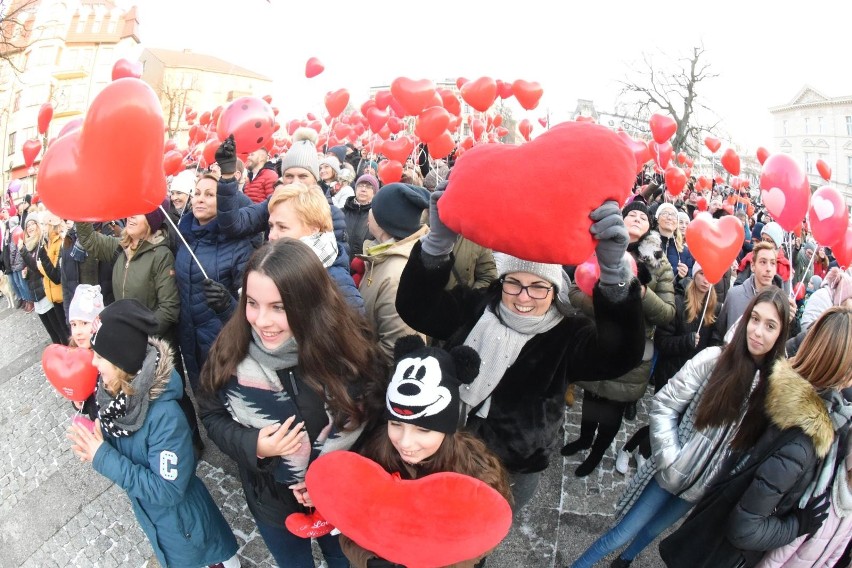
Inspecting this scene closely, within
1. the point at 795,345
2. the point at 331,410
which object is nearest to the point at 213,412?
the point at 331,410

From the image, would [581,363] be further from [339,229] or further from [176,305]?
[176,305]

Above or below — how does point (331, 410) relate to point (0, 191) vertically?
above

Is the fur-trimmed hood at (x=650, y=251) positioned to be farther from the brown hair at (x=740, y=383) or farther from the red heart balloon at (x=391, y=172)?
the red heart balloon at (x=391, y=172)

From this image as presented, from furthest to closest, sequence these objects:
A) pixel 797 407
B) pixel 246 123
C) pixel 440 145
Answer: pixel 440 145 < pixel 246 123 < pixel 797 407

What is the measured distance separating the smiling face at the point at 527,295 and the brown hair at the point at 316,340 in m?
0.61

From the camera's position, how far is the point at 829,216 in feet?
11.5

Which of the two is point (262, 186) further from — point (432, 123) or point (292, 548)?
point (292, 548)

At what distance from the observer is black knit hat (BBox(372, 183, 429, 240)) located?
2482mm

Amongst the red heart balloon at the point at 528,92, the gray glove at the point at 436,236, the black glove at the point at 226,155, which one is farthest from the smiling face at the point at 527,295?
the red heart balloon at the point at 528,92

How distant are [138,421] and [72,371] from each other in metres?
0.39

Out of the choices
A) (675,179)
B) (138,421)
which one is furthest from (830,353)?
(675,179)

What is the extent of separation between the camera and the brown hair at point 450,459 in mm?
1650

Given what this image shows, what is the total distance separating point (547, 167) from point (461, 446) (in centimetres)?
102

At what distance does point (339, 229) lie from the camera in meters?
3.04
